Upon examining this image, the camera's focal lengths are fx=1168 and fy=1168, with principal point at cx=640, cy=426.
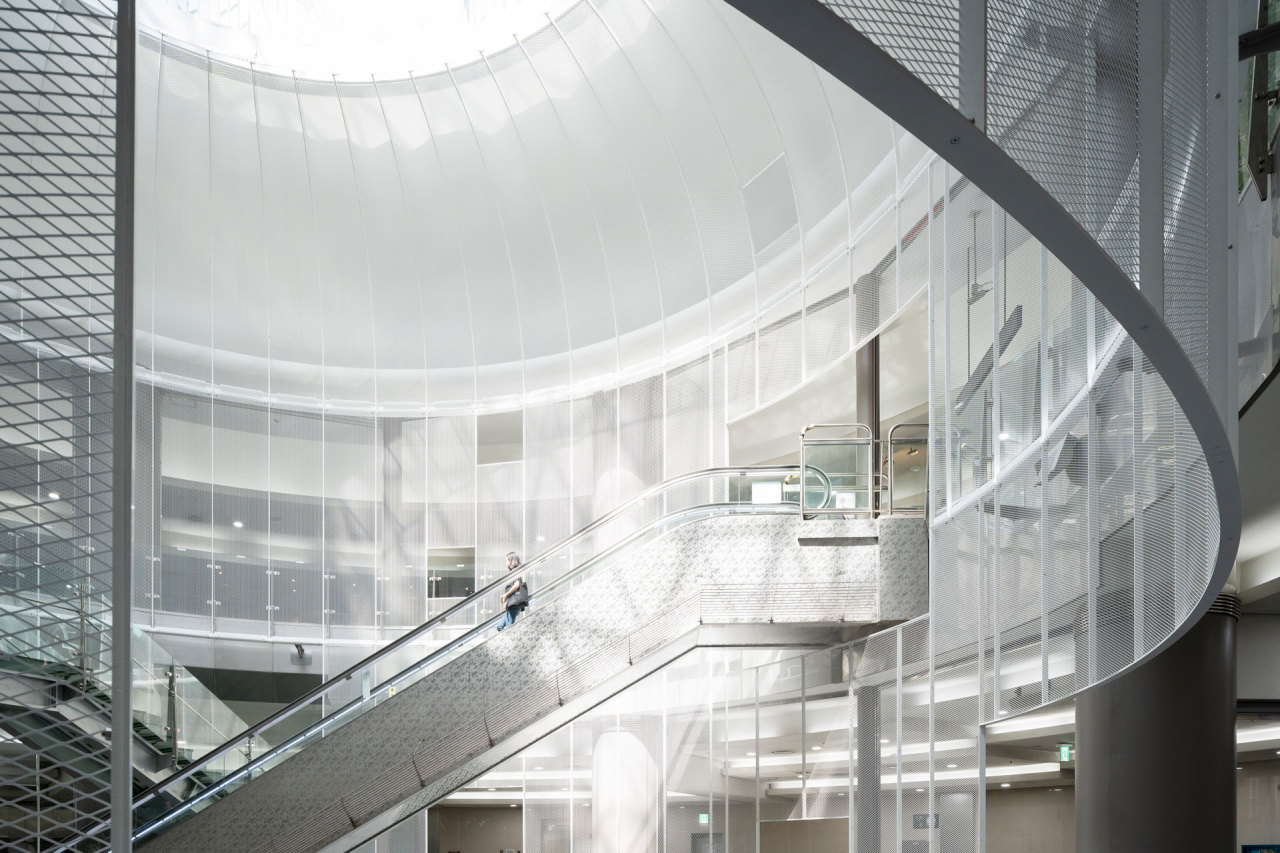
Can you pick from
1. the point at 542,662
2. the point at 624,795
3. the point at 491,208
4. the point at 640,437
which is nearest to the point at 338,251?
the point at 491,208

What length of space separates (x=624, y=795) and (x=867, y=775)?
5.52 metres

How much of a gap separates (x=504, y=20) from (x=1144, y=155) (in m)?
15.3

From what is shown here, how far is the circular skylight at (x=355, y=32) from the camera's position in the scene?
1769 cm

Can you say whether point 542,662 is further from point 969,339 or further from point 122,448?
point 122,448

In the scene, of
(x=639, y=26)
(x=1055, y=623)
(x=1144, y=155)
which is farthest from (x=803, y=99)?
(x=1144, y=155)

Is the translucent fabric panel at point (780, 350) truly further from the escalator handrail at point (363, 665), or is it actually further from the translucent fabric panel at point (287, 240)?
the translucent fabric panel at point (287, 240)

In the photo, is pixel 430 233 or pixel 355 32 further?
pixel 430 233

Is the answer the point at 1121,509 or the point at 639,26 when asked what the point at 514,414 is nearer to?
the point at 639,26

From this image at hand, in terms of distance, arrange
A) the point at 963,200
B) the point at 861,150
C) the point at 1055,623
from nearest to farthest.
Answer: the point at 1055,623 → the point at 963,200 → the point at 861,150

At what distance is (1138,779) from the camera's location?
9.73 metres

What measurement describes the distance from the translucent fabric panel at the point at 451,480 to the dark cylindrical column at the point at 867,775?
826cm

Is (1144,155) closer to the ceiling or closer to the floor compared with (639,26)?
closer to the floor

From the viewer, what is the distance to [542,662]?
42.9 ft

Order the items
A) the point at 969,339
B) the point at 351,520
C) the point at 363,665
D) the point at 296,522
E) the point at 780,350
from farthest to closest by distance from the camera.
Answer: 1. the point at 351,520
2. the point at 296,522
3. the point at 780,350
4. the point at 363,665
5. the point at 969,339
